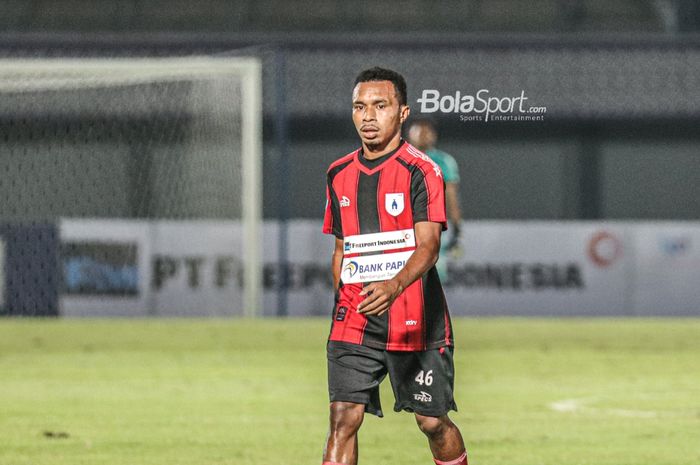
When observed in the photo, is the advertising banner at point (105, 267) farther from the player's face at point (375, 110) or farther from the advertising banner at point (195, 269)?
the player's face at point (375, 110)

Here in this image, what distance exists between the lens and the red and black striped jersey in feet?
17.5

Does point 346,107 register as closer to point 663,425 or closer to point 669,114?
point 669,114

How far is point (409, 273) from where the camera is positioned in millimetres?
5172

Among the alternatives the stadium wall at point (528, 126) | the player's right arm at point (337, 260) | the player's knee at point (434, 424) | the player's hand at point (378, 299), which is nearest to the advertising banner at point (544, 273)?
the stadium wall at point (528, 126)

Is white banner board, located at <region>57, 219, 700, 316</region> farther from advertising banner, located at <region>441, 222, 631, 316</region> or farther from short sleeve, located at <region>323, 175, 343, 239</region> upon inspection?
short sleeve, located at <region>323, 175, 343, 239</region>

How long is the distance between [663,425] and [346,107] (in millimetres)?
17624

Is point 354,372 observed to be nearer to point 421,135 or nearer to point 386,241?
point 386,241

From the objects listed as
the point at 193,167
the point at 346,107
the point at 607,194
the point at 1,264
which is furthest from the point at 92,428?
the point at 607,194

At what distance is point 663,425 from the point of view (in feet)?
28.7

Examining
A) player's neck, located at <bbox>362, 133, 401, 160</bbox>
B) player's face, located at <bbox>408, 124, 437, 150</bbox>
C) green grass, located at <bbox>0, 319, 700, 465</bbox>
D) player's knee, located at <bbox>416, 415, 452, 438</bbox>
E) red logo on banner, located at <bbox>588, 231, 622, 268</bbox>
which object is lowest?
green grass, located at <bbox>0, 319, 700, 465</bbox>

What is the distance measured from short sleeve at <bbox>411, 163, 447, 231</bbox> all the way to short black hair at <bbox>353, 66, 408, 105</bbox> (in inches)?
10.8
